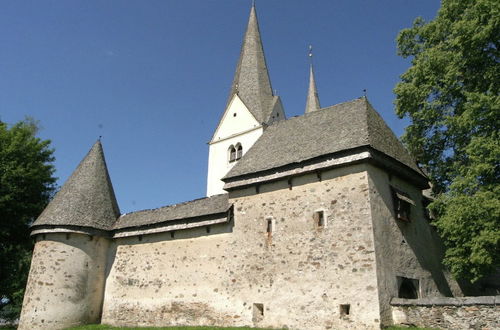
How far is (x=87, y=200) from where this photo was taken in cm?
2152

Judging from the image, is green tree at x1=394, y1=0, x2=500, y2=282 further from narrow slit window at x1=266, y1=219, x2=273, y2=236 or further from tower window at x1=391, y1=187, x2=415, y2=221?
narrow slit window at x1=266, y1=219, x2=273, y2=236

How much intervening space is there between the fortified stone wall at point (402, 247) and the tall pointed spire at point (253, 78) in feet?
49.5

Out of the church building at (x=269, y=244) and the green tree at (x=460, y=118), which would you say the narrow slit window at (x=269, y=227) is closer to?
the church building at (x=269, y=244)

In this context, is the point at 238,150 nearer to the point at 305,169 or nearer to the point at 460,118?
the point at 305,169

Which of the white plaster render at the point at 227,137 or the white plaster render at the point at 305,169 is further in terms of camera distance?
the white plaster render at the point at 227,137

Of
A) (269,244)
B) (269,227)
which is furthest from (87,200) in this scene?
(269,244)

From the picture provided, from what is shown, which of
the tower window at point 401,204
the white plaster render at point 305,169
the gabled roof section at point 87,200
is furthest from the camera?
the gabled roof section at point 87,200

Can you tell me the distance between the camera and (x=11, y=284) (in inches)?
987

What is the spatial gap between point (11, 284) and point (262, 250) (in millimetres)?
17148

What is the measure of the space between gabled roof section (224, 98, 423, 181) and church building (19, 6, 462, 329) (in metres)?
0.06

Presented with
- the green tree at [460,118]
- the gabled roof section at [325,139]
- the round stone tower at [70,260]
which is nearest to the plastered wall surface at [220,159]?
the round stone tower at [70,260]

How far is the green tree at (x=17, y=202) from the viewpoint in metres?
24.6

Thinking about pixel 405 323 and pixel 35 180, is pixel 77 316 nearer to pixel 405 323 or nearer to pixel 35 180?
pixel 35 180

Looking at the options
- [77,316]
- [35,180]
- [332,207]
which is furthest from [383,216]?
[35,180]
